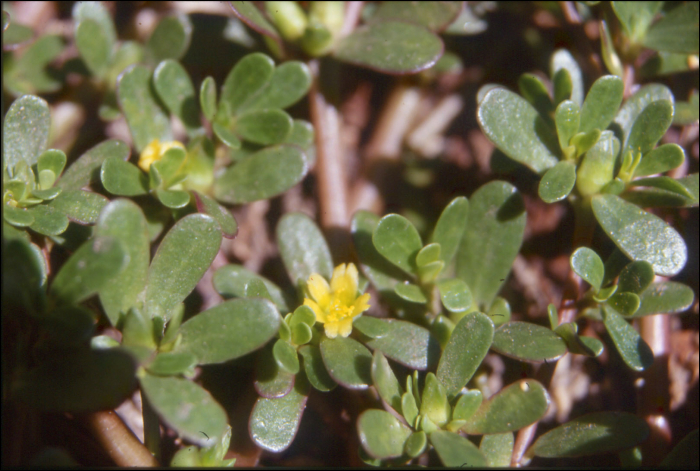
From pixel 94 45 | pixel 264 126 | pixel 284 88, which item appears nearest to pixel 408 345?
pixel 264 126

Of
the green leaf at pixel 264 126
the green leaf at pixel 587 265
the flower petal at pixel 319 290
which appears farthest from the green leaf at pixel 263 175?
the green leaf at pixel 587 265

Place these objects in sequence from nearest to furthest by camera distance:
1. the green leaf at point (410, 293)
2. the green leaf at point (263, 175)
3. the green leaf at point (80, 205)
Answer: the green leaf at point (80, 205)
the green leaf at point (410, 293)
the green leaf at point (263, 175)

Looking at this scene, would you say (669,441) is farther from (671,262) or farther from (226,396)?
(226,396)

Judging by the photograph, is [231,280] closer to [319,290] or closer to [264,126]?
[319,290]

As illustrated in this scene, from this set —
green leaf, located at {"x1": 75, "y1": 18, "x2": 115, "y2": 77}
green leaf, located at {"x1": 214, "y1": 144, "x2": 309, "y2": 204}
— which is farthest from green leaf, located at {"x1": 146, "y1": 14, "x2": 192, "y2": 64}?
green leaf, located at {"x1": 214, "y1": 144, "x2": 309, "y2": 204}

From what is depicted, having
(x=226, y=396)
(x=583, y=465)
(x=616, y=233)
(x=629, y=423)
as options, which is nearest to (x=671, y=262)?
(x=616, y=233)

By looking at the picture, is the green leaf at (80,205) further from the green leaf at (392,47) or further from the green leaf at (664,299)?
the green leaf at (664,299)
